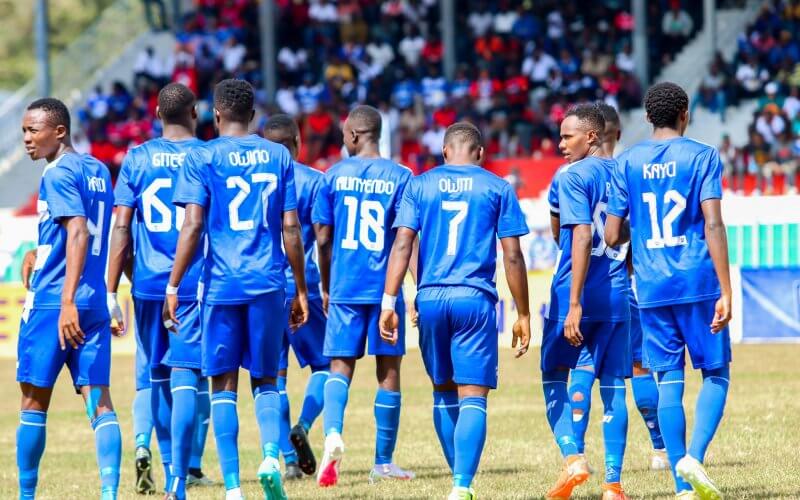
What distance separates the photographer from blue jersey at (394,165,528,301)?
324 inches

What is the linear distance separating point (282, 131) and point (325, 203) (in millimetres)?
768

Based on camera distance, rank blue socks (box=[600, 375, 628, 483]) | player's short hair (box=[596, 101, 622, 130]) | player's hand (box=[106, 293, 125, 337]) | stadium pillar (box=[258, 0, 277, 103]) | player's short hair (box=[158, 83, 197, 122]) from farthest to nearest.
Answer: stadium pillar (box=[258, 0, 277, 103]), player's short hair (box=[596, 101, 622, 130]), player's short hair (box=[158, 83, 197, 122]), player's hand (box=[106, 293, 125, 337]), blue socks (box=[600, 375, 628, 483])

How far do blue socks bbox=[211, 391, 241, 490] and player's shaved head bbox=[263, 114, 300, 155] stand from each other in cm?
281

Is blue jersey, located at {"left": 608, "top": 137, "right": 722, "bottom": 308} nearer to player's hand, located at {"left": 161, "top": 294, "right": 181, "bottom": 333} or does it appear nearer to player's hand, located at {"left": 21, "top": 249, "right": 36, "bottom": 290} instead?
player's hand, located at {"left": 161, "top": 294, "right": 181, "bottom": 333}

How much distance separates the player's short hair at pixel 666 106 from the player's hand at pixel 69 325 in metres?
3.44

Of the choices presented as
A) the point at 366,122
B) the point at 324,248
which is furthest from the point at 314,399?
the point at 366,122

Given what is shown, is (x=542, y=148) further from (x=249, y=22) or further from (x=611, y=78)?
(x=249, y=22)

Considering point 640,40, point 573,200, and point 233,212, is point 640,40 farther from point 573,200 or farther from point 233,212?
point 233,212

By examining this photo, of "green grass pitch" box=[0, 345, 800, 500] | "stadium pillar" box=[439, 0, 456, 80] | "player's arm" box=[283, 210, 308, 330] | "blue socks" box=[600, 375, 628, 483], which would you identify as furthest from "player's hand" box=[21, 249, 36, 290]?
"stadium pillar" box=[439, 0, 456, 80]

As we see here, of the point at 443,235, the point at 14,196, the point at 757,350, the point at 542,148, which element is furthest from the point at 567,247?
the point at 14,196

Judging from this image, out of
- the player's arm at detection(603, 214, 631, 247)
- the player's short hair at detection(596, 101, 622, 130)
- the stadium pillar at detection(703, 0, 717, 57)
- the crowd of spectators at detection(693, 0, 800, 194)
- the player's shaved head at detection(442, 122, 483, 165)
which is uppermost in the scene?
the stadium pillar at detection(703, 0, 717, 57)

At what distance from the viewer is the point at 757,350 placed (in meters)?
18.1

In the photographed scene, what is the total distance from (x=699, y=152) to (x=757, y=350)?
1071cm

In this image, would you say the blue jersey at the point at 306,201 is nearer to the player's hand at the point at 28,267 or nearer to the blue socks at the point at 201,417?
the blue socks at the point at 201,417
